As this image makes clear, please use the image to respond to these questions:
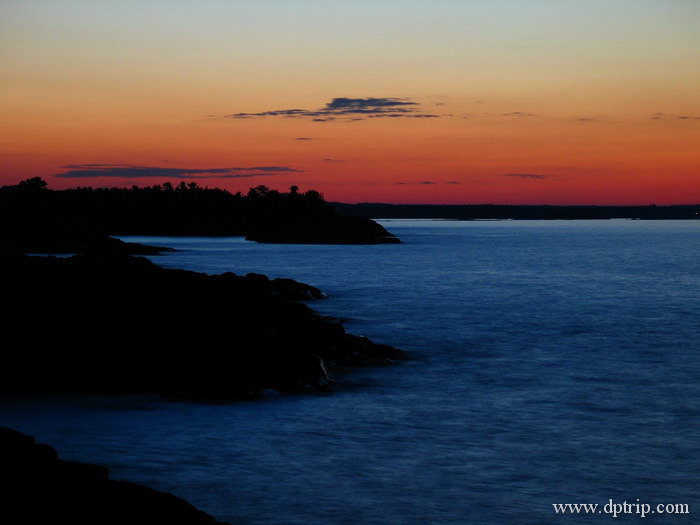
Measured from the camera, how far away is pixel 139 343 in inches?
817

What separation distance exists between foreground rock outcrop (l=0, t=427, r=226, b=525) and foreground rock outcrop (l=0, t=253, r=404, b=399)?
10456 millimetres

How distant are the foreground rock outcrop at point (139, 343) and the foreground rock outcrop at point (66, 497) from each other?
412 inches

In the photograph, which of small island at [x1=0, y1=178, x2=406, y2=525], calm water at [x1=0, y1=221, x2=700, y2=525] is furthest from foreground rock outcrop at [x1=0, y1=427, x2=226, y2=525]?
small island at [x1=0, y1=178, x2=406, y2=525]

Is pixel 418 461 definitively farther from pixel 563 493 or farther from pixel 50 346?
pixel 50 346

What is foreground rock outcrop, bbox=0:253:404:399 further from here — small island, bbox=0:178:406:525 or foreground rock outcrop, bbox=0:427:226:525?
foreground rock outcrop, bbox=0:427:226:525

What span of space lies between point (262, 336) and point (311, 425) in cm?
350

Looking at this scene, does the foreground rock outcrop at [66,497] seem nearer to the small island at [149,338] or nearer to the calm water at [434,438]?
the calm water at [434,438]

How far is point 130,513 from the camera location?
29.6 ft

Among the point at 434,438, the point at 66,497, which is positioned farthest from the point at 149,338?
the point at 66,497

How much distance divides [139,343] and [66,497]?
1193 cm

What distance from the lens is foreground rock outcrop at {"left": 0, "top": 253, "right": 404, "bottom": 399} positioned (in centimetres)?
2025

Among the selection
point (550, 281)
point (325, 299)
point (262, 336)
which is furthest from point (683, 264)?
point (262, 336)

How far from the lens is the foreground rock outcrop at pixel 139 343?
20250 millimetres

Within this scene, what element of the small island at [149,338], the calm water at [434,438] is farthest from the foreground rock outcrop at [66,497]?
the small island at [149,338]
